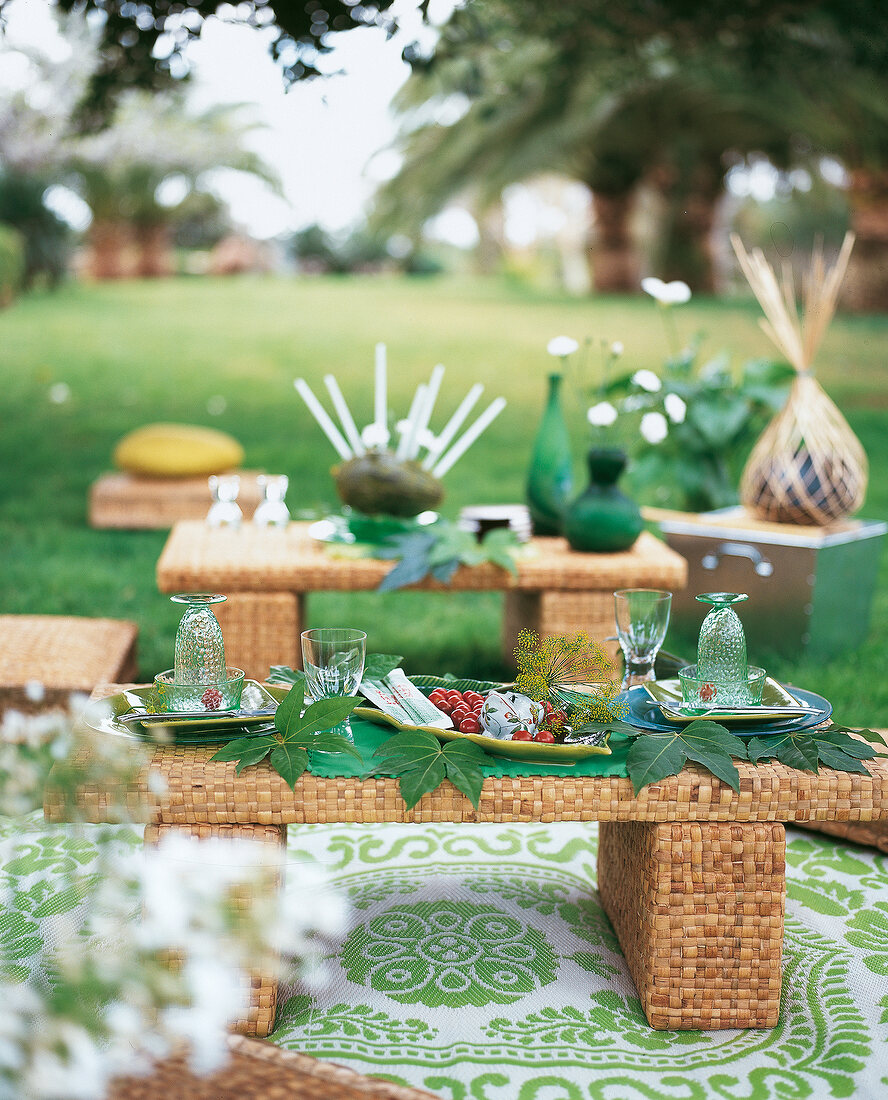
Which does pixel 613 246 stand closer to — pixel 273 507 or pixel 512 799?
pixel 273 507

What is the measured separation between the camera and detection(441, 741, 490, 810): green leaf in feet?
4.82

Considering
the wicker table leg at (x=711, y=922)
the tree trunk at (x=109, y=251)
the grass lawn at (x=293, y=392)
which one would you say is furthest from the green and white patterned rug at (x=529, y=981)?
the tree trunk at (x=109, y=251)

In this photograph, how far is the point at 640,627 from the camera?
1.80 metres

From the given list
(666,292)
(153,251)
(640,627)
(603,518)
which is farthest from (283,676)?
(153,251)

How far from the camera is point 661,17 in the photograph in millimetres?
5051

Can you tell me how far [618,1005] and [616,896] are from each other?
0.20 m

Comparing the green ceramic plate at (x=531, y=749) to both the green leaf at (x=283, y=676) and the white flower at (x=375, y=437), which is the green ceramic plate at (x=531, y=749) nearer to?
the green leaf at (x=283, y=676)

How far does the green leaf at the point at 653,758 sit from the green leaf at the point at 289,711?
0.44 m

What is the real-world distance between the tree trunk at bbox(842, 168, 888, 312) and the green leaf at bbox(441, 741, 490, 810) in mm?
6846

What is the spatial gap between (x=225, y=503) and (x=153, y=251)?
822cm

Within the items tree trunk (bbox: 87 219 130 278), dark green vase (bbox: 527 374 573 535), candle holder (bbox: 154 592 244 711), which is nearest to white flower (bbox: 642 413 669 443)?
dark green vase (bbox: 527 374 573 535)

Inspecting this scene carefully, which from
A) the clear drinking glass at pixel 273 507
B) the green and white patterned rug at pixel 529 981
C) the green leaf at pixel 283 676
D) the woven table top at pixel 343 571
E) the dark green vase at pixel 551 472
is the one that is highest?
the dark green vase at pixel 551 472

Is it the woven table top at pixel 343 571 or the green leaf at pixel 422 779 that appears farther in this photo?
the woven table top at pixel 343 571

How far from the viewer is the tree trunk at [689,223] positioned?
27.6ft
